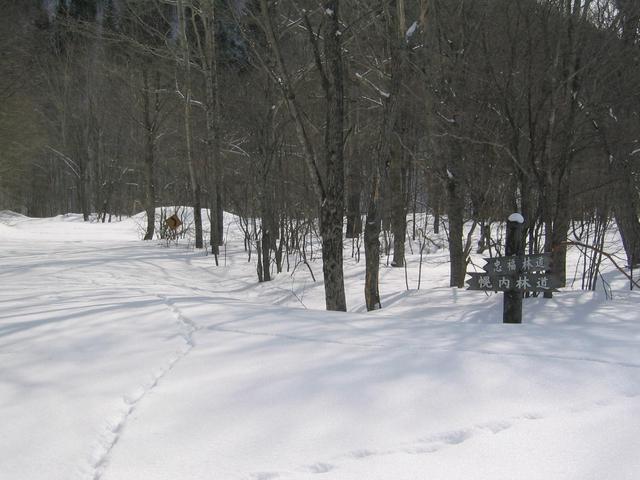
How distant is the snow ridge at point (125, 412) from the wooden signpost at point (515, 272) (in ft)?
7.28

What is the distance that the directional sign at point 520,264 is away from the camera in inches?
A: 160

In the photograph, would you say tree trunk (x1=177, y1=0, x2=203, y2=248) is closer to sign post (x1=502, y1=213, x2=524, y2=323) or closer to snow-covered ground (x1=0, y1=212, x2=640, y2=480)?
snow-covered ground (x1=0, y1=212, x2=640, y2=480)

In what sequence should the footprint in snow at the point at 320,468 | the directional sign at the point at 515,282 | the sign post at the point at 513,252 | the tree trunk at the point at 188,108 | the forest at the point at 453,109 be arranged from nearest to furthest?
the footprint in snow at the point at 320,468 < the directional sign at the point at 515,282 < the sign post at the point at 513,252 < the forest at the point at 453,109 < the tree trunk at the point at 188,108

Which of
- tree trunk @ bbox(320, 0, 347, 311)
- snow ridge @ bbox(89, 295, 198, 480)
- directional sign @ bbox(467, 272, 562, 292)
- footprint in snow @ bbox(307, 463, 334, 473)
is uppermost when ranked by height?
tree trunk @ bbox(320, 0, 347, 311)

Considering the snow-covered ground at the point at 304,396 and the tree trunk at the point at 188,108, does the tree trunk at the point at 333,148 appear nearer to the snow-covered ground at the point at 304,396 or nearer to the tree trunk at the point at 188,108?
the snow-covered ground at the point at 304,396

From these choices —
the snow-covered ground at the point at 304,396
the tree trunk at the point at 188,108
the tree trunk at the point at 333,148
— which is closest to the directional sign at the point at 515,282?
the snow-covered ground at the point at 304,396

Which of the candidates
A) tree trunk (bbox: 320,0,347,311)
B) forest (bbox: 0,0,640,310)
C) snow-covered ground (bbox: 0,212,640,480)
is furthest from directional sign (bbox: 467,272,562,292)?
tree trunk (bbox: 320,0,347,311)

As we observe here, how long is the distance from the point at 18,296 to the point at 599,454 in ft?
15.6

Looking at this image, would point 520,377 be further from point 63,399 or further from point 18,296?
point 18,296

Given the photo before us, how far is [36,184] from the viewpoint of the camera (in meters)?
37.3

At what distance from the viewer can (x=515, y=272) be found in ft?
13.6

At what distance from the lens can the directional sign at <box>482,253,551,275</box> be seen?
4.07 m

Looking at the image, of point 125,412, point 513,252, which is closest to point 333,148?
point 513,252

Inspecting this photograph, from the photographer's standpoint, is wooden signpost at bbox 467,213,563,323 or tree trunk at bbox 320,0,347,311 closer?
wooden signpost at bbox 467,213,563,323
